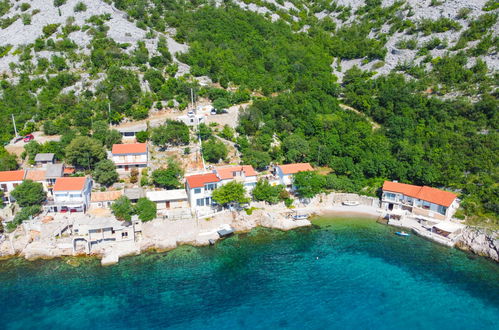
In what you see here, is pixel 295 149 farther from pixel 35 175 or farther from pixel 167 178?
pixel 35 175

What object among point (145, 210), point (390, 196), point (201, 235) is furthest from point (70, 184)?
point (390, 196)

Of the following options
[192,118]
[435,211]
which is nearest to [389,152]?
[435,211]

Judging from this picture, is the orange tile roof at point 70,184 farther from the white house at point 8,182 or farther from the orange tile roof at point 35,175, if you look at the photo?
the white house at point 8,182

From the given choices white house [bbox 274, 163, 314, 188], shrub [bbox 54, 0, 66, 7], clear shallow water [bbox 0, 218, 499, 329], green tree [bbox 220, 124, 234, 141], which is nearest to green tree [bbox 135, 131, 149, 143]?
green tree [bbox 220, 124, 234, 141]

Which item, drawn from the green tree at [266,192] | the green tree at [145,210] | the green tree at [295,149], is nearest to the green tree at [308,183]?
the green tree at [266,192]

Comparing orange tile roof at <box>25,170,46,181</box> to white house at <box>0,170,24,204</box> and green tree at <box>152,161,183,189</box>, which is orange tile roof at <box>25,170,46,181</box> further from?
green tree at <box>152,161,183,189</box>
